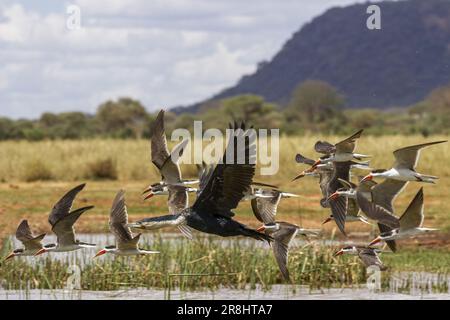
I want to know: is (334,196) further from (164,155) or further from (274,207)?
(164,155)

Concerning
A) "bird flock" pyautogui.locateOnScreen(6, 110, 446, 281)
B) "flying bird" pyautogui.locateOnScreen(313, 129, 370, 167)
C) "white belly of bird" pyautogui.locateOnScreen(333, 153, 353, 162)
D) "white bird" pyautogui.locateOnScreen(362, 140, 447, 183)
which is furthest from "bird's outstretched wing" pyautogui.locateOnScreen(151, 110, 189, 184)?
"white bird" pyautogui.locateOnScreen(362, 140, 447, 183)

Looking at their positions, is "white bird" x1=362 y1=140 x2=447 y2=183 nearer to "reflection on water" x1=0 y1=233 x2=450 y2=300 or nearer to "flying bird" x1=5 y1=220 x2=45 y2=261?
"reflection on water" x1=0 y1=233 x2=450 y2=300

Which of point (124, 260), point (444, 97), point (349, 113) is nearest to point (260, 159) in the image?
point (124, 260)

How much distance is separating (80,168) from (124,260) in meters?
17.0

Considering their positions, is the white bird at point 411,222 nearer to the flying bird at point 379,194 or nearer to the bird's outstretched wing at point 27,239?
the flying bird at point 379,194

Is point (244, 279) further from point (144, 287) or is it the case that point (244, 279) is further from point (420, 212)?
point (420, 212)

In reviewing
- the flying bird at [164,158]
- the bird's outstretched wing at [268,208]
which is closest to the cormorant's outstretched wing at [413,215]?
the bird's outstretched wing at [268,208]

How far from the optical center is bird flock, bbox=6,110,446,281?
10.1 meters

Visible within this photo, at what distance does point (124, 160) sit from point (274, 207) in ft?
64.2

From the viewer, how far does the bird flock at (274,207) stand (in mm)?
10055

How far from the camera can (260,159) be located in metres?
30.0

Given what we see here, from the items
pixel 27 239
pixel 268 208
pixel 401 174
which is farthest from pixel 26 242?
pixel 401 174

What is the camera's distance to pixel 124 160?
31.6 meters

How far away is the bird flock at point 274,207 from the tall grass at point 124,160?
16431mm
